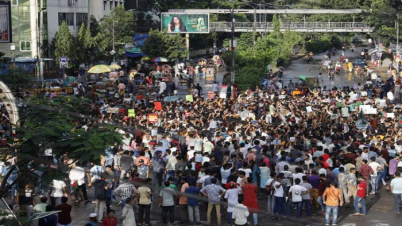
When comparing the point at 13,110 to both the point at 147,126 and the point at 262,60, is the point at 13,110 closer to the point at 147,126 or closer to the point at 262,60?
the point at 147,126

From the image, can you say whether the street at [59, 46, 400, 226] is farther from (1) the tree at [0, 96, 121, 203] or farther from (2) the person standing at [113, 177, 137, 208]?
(1) the tree at [0, 96, 121, 203]

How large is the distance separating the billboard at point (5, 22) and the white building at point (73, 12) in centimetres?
2699

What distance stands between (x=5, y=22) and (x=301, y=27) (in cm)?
6034

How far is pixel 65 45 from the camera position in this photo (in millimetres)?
56938

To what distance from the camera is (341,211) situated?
65.3ft

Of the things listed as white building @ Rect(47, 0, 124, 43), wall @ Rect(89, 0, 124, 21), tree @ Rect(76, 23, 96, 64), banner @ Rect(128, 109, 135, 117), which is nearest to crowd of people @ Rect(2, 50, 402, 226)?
banner @ Rect(128, 109, 135, 117)

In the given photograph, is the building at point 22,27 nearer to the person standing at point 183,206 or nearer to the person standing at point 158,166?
the person standing at point 158,166

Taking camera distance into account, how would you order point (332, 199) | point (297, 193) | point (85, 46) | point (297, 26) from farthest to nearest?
point (297, 26) < point (85, 46) < point (297, 193) < point (332, 199)

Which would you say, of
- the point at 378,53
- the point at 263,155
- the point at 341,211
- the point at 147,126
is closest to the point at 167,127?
the point at 147,126

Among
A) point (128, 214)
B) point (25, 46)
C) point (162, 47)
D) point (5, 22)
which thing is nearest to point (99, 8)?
point (162, 47)

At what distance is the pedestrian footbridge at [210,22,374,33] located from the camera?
85625 millimetres

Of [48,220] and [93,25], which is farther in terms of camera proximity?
[93,25]

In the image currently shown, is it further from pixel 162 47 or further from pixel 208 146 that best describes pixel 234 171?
pixel 162 47

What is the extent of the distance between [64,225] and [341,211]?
713cm
